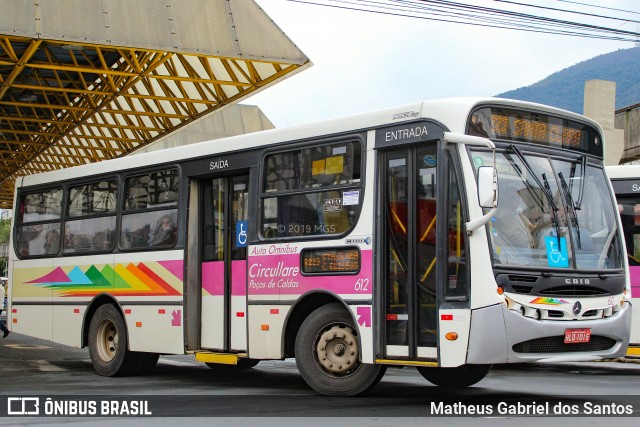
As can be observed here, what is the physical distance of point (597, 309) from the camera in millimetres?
10102

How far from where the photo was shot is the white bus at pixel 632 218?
15327 mm

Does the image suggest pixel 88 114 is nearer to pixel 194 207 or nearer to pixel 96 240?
pixel 96 240

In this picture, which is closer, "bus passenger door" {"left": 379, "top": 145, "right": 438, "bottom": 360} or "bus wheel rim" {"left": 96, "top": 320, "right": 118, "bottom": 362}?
"bus passenger door" {"left": 379, "top": 145, "right": 438, "bottom": 360}

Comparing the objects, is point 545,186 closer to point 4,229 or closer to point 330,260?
point 330,260

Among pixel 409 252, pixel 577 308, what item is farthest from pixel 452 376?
pixel 577 308

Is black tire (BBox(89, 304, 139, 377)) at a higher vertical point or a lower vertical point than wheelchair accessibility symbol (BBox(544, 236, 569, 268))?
lower

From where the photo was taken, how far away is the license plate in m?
9.76

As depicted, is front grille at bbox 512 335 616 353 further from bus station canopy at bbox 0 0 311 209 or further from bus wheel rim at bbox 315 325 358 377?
bus station canopy at bbox 0 0 311 209

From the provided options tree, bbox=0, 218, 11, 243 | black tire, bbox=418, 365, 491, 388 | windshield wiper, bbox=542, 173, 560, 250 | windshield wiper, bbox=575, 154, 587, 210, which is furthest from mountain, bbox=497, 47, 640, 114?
windshield wiper, bbox=542, 173, 560, 250

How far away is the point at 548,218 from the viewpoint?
32.8 feet

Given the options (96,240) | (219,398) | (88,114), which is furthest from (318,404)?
(88,114)

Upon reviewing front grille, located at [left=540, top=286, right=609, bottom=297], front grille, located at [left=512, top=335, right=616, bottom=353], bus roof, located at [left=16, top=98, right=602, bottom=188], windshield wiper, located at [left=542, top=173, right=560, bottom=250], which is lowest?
front grille, located at [left=512, top=335, right=616, bottom=353]

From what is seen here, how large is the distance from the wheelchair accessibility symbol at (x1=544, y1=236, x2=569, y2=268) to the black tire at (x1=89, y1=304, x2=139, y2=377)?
6.98 m

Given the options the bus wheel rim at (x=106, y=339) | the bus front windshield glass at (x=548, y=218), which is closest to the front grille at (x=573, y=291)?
the bus front windshield glass at (x=548, y=218)
